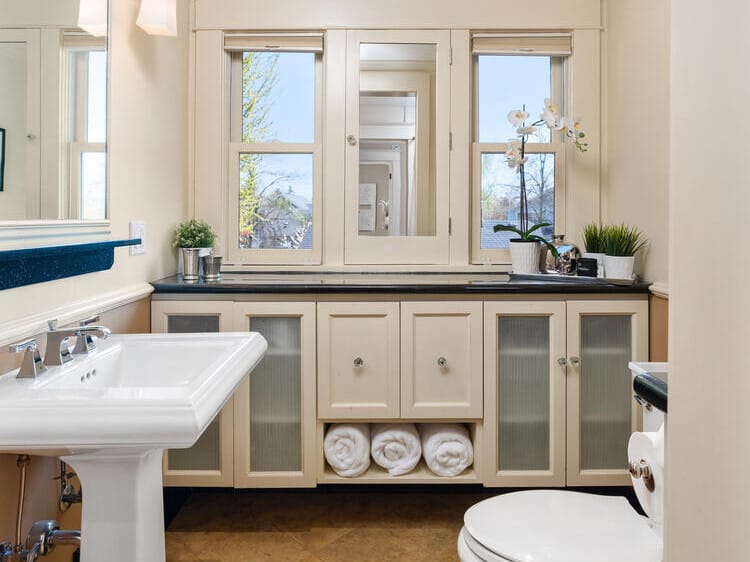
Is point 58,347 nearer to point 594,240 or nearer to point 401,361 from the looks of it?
point 401,361

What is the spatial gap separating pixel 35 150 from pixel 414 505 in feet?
5.77

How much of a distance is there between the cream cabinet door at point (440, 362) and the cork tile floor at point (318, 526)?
1.38ft

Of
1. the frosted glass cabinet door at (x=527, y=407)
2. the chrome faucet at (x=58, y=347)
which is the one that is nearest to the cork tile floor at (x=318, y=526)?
the frosted glass cabinet door at (x=527, y=407)

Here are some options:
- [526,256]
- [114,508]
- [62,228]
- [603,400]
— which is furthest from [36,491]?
[526,256]

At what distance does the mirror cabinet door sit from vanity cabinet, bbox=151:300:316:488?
60 cm

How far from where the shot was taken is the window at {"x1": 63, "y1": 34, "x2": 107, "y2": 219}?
4.95 feet

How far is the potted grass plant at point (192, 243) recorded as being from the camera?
2275 mm

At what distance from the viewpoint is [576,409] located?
211cm

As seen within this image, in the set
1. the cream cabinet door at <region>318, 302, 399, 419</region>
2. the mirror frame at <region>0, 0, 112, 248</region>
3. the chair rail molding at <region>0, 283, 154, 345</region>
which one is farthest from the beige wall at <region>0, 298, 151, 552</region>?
the cream cabinet door at <region>318, 302, 399, 419</region>

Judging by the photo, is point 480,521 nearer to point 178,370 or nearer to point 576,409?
point 178,370

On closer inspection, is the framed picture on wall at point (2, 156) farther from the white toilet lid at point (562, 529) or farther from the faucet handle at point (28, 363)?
the white toilet lid at point (562, 529)

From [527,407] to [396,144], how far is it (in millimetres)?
1201

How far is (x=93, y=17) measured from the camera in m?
1.67

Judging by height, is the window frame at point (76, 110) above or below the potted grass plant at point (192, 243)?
above
